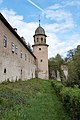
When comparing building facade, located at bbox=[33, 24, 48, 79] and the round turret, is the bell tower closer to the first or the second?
building facade, located at bbox=[33, 24, 48, 79]

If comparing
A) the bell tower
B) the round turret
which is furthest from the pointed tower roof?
the bell tower

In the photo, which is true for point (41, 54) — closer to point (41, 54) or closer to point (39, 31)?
point (41, 54)

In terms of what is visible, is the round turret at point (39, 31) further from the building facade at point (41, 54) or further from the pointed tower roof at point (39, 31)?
the building facade at point (41, 54)

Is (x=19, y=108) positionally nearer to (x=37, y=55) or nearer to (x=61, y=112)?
(x=61, y=112)

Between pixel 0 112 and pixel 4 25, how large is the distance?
13.9 meters

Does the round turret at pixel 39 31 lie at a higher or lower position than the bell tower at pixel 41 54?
higher

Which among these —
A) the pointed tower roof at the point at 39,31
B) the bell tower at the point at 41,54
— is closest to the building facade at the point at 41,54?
the bell tower at the point at 41,54

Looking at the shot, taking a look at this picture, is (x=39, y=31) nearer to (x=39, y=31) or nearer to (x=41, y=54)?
(x=39, y=31)

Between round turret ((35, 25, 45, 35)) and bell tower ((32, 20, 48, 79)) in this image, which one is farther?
round turret ((35, 25, 45, 35))

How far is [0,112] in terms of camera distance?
938 centimetres

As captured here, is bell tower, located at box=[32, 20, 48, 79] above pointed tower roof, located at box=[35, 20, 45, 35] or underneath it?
underneath

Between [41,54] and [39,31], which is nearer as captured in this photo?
[41,54]

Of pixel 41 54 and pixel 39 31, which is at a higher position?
pixel 39 31

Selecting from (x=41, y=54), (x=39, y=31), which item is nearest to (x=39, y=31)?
(x=39, y=31)
